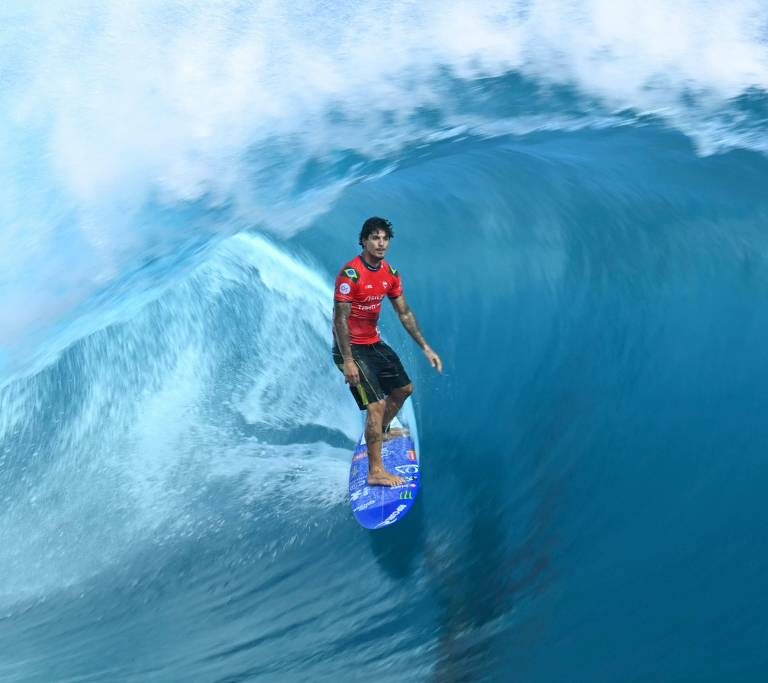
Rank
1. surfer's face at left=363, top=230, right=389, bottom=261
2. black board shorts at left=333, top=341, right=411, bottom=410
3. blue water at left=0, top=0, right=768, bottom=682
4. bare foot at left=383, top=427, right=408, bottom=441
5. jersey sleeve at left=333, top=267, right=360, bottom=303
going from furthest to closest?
bare foot at left=383, top=427, right=408, bottom=441
black board shorts at left=333, top=341, right=411, bottom=410
jersey sleeve at left=333, top=267, right=360, bottom=303
surfer's face at left=363, top=230, right=389, bottom=261
blue water at left=0, top=0, right=768, bottom=682

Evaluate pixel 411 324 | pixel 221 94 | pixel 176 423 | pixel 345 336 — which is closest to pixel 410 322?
pixel 411 324

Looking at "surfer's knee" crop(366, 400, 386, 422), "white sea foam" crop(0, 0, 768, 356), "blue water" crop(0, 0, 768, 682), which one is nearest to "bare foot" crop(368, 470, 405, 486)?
"blue water" crop(0, 0, 768, 682)

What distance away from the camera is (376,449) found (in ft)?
17.9

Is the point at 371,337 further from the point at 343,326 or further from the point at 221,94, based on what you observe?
the point at 221,94

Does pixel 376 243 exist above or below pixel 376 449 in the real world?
above

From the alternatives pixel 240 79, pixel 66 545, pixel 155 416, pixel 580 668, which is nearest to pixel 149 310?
pixel 155 416

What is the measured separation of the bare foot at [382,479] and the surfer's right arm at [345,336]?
70cm

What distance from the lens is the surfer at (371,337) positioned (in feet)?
16.7

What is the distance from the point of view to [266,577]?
545cm

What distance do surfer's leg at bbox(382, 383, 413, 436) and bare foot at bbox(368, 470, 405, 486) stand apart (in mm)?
366

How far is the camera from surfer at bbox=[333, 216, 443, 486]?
510 cm

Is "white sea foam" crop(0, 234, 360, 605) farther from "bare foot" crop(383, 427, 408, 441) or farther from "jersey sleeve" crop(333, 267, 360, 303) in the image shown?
"jersey sleeve" crop(333, 267, 360, 303)

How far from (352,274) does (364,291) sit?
0.13m

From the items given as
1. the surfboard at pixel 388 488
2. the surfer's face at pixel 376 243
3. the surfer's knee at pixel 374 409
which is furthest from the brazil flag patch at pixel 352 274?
the surfboard at pixel 388 488
